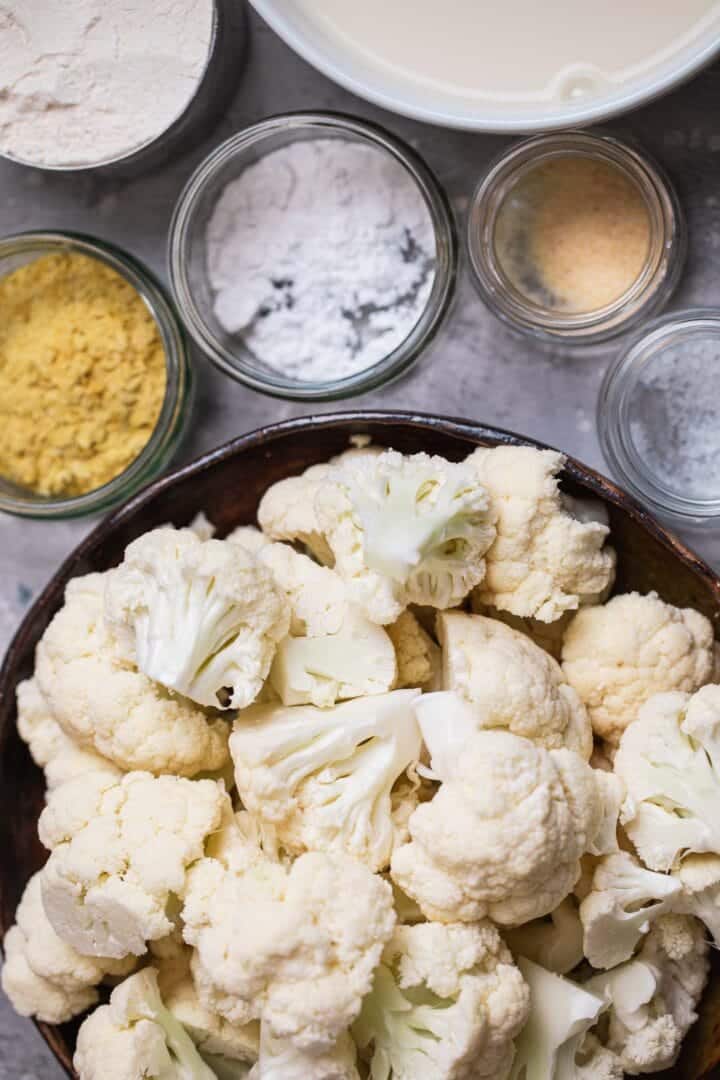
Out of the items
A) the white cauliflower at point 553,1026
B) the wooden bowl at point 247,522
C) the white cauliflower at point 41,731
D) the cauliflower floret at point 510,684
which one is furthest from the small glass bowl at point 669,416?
the white cauliflower at point 41,731

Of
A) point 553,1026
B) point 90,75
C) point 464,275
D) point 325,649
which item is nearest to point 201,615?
point 325,649

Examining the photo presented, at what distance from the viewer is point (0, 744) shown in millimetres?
1213

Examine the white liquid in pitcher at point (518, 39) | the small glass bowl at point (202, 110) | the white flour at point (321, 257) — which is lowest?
the white flour at point (321, 257)

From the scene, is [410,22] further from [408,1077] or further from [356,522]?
[408,1077]

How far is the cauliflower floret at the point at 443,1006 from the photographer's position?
954 mm

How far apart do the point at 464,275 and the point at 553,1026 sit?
85 centimetres

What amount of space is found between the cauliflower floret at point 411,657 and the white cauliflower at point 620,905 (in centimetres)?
24

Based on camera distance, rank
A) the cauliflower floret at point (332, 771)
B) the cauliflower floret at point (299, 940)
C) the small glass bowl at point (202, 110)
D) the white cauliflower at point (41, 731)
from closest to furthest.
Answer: the cauliflower floret at point (299, 940)
the cauliflower floret at point (332, 771)
the white cauliflower at point (41, 731)
the small glass bowl at point (202, 110)

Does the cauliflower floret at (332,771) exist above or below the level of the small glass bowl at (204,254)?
below

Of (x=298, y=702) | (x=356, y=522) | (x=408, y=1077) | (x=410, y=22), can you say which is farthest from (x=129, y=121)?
(x=408, y=1077)

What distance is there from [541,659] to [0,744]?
58cm

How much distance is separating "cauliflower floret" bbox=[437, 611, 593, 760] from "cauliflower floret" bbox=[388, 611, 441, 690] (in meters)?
0.02

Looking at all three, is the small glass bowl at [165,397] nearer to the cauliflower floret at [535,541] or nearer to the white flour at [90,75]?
the white flour at [90,75]

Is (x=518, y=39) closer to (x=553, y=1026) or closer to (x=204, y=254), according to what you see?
(x=204, y=254)
